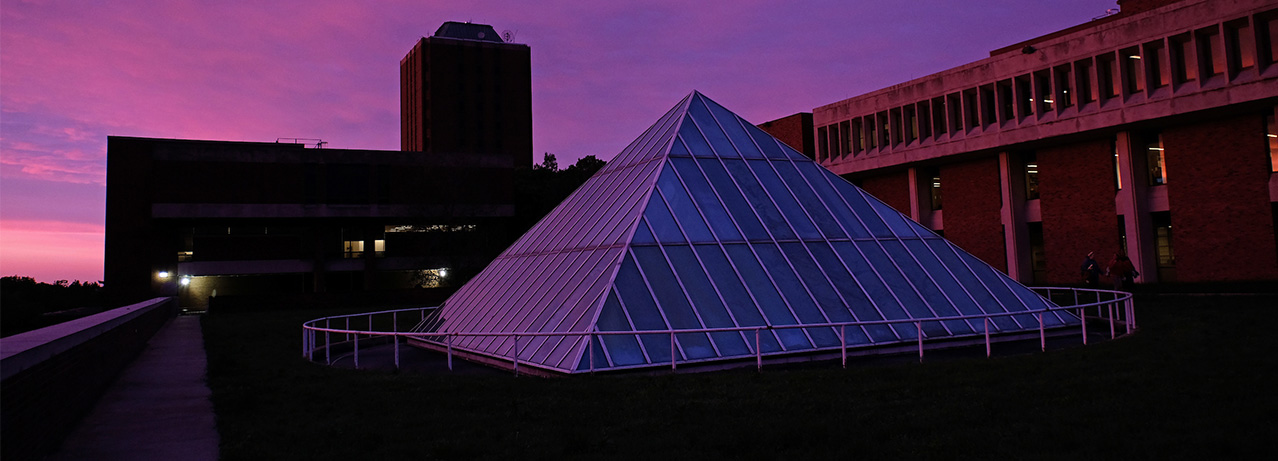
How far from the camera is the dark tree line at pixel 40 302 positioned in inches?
859

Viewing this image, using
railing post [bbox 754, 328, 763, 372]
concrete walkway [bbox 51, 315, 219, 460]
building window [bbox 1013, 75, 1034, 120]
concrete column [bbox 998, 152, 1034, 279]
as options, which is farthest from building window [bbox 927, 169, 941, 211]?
concrete walkway [bbox 51, 315, 219, 460]

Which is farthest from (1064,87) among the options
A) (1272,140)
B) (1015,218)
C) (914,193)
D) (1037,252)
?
(914,193)

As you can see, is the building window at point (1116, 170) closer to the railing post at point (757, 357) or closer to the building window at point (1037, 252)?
the building window at point (1037, 252)

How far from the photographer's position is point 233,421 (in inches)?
424

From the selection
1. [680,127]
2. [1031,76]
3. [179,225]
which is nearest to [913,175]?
[1031,76]

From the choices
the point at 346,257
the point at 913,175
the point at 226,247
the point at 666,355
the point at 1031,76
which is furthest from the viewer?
the point at 346,257

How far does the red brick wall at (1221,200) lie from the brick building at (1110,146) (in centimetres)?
6

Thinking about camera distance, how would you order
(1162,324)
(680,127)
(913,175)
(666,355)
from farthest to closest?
1. (913,175)
2. (680,127)
3. (1162,324)
4. (666,355)

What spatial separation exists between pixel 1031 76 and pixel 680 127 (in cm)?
3349

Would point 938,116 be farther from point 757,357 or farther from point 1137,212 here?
point 757,357

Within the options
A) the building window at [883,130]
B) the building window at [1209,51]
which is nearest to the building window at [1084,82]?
the building window at [1209,51]

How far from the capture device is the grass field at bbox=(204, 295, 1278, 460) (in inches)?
326

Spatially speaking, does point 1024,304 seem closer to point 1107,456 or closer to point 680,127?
point 680,127

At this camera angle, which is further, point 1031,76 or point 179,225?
point 179,225
